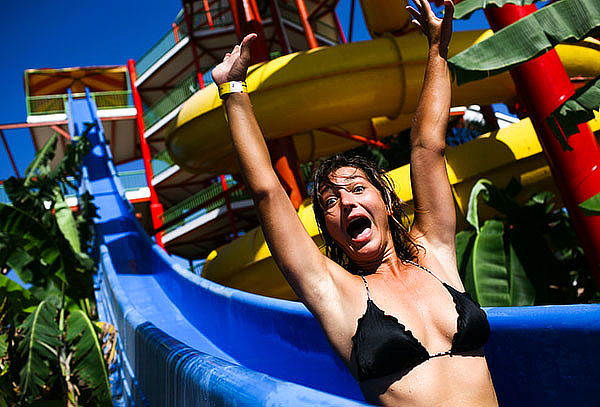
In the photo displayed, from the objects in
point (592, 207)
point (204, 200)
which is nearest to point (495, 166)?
point (592, 207)

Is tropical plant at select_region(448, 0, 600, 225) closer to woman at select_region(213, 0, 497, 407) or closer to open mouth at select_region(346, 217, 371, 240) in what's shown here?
woman at select_region(213, 0, 497, 407)

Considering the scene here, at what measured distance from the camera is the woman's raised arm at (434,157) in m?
1.54

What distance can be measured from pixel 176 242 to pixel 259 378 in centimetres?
1506

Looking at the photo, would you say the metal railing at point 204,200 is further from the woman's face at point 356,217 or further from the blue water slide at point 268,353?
the woman's face at point 356,217

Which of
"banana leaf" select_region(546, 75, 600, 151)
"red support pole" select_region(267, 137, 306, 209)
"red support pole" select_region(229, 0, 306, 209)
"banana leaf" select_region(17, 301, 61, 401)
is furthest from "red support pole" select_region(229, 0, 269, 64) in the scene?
"banana leaf" select_region(546, 75, 600, 151)

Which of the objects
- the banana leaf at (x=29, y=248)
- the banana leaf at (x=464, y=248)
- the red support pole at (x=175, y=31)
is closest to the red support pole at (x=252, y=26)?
the banana leaf at (x=29, y=248)

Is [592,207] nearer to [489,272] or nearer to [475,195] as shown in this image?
[489,272]

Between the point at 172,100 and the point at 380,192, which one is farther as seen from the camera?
the point at 172,100

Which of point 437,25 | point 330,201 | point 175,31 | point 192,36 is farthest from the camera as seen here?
point 175,31

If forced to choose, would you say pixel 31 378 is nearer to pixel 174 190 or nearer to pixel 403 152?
pixel 403 152

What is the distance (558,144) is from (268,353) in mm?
2117

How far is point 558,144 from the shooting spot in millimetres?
3158

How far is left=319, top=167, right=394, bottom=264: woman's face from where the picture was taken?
1.39 metres

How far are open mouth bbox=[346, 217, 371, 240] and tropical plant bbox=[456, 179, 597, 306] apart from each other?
1959mm
